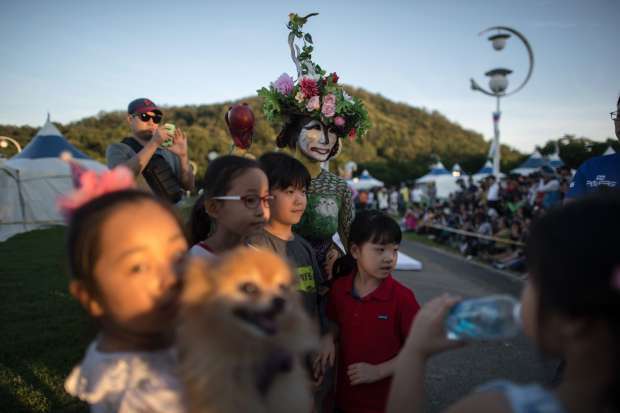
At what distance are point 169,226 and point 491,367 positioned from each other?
4.28 metres

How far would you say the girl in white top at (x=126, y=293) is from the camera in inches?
45.2

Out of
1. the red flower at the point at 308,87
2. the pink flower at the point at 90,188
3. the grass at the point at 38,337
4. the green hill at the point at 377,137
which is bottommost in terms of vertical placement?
the grass at the point at 38,337

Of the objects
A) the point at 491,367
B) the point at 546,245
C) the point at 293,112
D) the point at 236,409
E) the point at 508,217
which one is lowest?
the point at 491,367

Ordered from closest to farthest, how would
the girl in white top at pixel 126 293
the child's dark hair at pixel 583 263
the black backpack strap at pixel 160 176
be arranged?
the child's dark hair at pixel 583 263 → the girl in white top at pixel 126 293 → the black backpack strap at pixel 160 176

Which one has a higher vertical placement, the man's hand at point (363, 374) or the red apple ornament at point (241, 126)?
the red apple ornament at point (241, 126)

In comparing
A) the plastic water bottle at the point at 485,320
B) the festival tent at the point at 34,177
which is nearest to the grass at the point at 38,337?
the plastic water bottle at the point at 485,320

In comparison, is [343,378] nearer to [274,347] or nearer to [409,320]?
[409,320]

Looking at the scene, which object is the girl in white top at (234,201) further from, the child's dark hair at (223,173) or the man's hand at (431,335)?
the man's hand at (431,335)

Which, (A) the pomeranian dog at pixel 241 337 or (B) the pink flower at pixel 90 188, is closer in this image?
(A) the pomeranian dog at pixel 241 337

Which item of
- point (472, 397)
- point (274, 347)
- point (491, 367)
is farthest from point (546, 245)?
point (491, 367)

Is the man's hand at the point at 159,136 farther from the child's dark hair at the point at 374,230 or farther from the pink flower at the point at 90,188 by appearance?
the pink flower at the point at 90,188

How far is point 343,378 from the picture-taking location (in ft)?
7.97

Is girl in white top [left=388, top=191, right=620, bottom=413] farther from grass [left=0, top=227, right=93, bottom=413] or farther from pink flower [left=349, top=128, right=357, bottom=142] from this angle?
pink flower [left=349, top=128, right=357, bottom=142]

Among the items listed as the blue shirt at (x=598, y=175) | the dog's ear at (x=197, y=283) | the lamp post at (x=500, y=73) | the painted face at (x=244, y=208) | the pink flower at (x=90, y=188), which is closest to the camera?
the dog's ear at (x=197, y=283)
